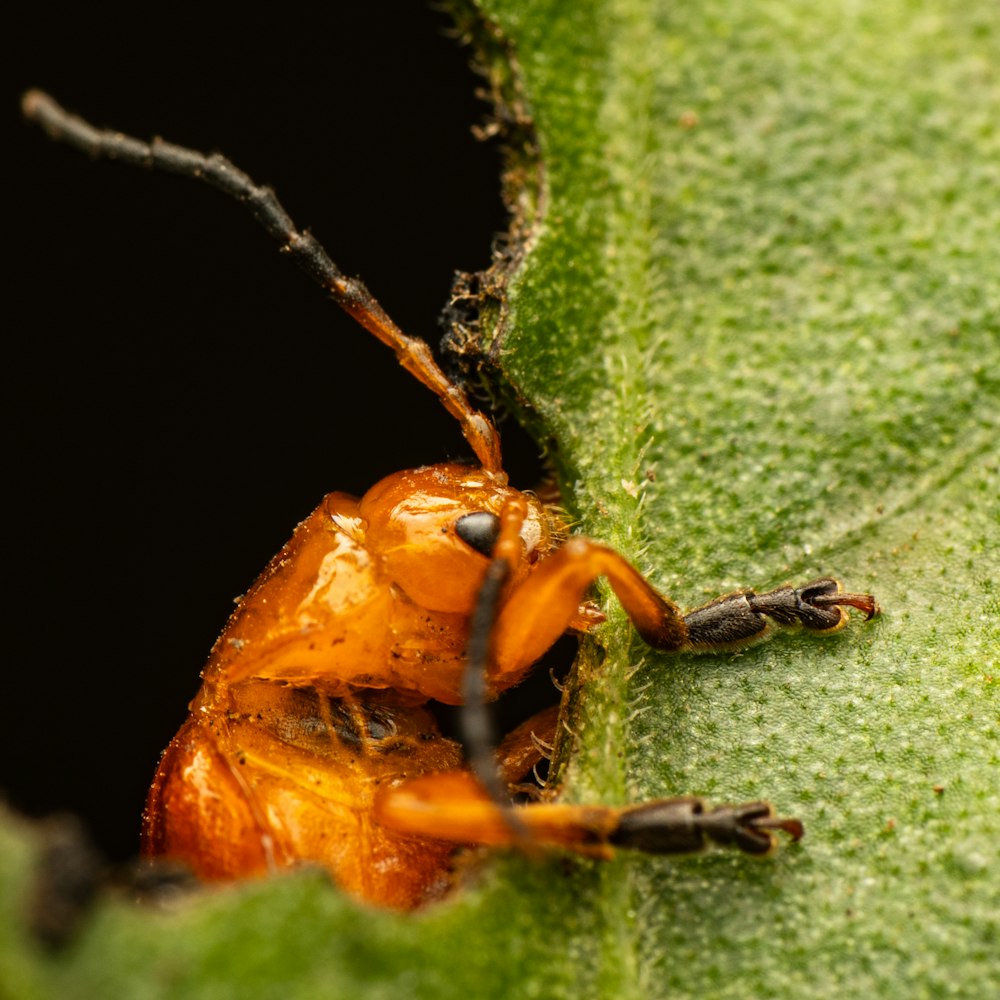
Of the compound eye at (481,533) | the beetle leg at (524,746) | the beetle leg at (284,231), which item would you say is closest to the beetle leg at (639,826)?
the beetle leg at (524,746)

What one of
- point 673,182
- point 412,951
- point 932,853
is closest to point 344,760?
point 412,951

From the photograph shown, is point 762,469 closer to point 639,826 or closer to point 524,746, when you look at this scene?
A: point 524,746

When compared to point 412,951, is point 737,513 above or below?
above

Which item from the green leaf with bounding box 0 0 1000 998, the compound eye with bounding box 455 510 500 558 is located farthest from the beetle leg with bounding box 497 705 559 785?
the compound eye with bounding box 455 510 500 558

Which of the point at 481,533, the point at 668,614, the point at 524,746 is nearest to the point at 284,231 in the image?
the point at 481,533

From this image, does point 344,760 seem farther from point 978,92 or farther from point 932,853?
point 978,92

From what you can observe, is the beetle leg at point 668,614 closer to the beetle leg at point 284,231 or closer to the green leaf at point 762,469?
the green leaf at point 762,469
